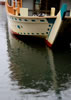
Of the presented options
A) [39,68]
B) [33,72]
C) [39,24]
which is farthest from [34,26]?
[33,72]

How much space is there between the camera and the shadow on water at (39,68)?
24.1 ft

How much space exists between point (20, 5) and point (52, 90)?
6.88 metres

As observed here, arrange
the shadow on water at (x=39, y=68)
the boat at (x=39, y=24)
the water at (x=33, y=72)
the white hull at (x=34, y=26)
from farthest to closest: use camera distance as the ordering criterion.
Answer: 1. the white hull at (x=34, y=26)
2. the boat at (x=39, y=24)
3. the shadow on water at (x=39, y=68)
4. the water at (x=33, y=72)

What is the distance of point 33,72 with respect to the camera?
8.86m

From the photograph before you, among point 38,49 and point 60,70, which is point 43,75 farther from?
point 38,49

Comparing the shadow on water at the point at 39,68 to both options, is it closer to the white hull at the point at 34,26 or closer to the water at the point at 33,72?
the water at the point at 33,72

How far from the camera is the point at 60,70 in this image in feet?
30.0

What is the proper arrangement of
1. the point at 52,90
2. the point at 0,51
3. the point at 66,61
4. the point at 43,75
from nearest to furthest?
the point at 52,90, the point at 43,75, the point at 66,61, the point at 0,51

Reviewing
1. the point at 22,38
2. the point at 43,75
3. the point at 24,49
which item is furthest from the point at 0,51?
the point at 43,75

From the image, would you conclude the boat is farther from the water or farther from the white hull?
the water

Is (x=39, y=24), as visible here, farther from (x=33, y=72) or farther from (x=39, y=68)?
(x=33, y=72)

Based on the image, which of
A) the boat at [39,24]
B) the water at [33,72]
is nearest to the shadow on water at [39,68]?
the water at [33,72]

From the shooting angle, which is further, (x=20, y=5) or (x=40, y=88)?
(x=20, y=5)

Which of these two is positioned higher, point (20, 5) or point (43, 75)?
point (20, 5)
